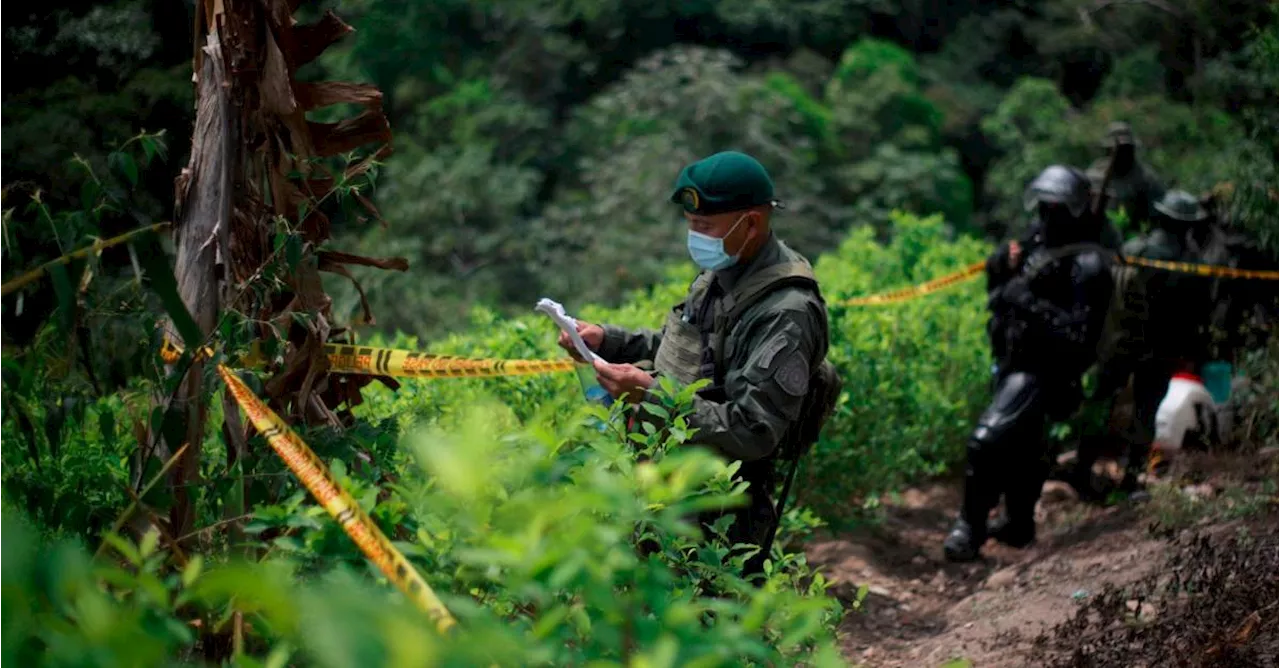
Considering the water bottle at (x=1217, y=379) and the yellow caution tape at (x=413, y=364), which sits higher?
the yellow caution tape at (x=413, y=364)

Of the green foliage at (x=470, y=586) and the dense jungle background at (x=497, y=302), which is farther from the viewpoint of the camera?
the dense jungle background at (x=497, y=302)

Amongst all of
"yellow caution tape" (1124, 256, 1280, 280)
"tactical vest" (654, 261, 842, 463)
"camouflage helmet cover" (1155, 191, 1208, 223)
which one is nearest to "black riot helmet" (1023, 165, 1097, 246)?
"yellow caution tape" (1124, 256, 1280, 280)

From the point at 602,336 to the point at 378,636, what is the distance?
297 centimetres

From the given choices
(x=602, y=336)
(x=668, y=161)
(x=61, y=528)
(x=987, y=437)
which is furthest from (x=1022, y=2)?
(x=61, y=528)

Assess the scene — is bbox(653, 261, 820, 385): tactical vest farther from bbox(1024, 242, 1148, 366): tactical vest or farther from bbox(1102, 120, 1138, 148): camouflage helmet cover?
bbox(1102, 120, 1138, 148): camouflage helmet cover

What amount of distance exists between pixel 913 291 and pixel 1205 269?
167 centimetres

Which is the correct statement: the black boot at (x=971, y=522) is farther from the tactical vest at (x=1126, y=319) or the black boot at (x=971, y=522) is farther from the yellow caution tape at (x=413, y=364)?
the yellow caution tape at (x=413, y=364)

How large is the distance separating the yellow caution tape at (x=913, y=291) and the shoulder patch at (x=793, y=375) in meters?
3.07

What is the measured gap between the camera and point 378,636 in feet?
5.61

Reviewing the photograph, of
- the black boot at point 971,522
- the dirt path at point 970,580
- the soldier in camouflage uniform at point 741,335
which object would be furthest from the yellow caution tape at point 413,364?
the black boot at point 971,522

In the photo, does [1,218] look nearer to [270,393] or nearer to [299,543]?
[270,393]

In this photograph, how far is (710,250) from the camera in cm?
434

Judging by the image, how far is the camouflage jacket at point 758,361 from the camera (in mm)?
3996

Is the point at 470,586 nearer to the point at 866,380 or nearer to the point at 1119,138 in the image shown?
the point at 866,380
